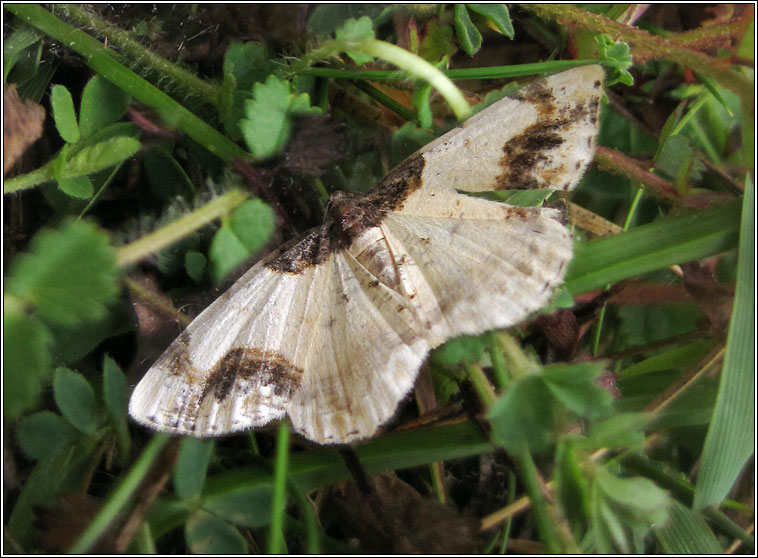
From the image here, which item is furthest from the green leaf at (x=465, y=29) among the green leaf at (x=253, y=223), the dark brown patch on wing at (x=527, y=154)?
the green leaf at (x=253, y=223)

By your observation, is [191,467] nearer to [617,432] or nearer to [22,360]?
[22,360]

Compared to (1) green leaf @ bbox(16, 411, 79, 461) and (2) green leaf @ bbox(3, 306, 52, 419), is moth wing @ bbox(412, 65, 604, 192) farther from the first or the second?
(1) green leaf @ bbox(16, 411, 79, 461)

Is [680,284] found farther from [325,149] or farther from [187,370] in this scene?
[187,370]

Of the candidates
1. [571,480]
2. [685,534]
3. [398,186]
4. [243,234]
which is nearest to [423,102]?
[398,186]

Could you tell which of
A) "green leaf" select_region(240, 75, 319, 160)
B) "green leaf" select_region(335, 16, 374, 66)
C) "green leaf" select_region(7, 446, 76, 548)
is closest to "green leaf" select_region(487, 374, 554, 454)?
"green leaf" select_region(240, 75, 319, 160)

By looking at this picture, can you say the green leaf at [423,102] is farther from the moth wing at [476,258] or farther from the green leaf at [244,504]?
the green leaf at [244,504]

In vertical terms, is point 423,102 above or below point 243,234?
above
